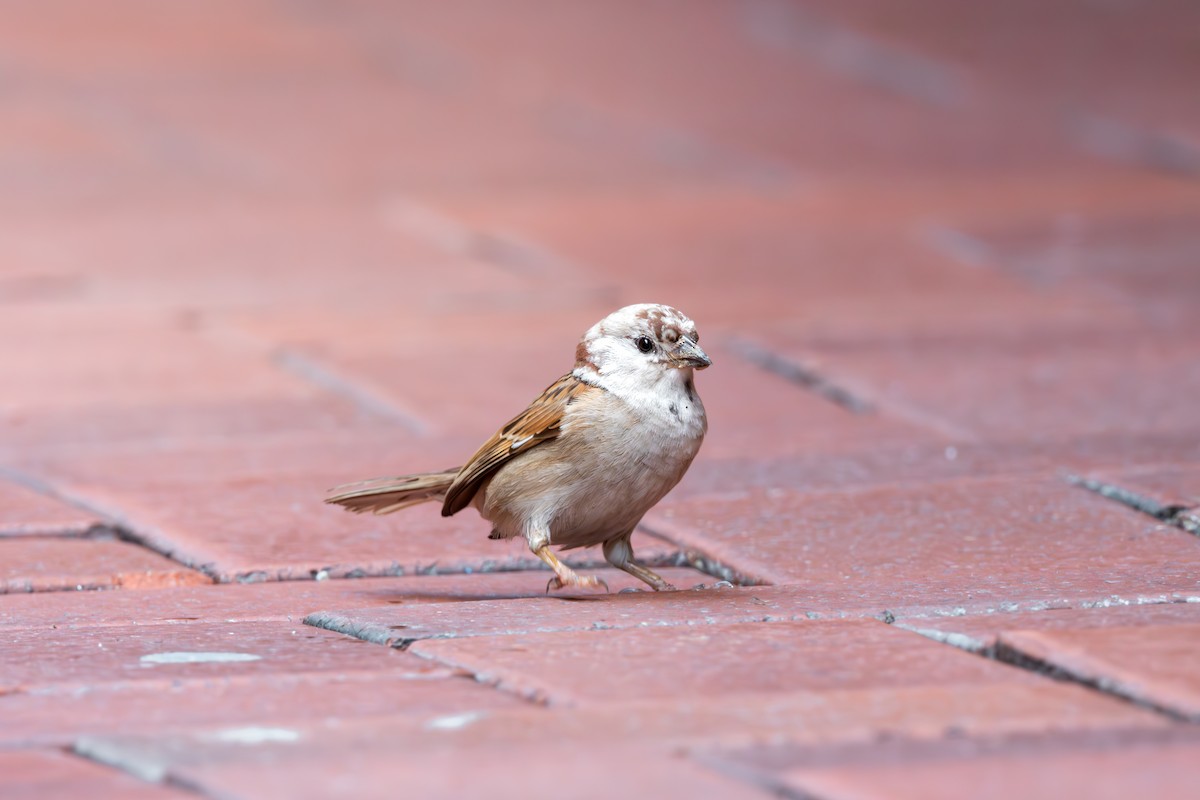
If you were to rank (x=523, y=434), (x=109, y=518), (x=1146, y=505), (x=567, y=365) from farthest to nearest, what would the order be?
(x=567, y=365) → (x=109, y=518) → (x=1146, y=505) → (x=523, y=434)

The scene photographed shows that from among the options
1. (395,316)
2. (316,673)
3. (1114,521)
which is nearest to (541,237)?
(395,316)

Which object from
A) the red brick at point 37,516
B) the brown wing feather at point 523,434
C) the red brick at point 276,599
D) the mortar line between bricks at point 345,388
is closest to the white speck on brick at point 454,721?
the red brick at point 276,599

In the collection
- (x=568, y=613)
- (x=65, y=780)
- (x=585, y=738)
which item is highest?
(x=568, y=613)

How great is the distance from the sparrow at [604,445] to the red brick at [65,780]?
1.33m

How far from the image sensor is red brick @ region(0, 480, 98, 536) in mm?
4242

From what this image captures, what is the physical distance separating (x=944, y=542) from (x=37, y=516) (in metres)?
1.93

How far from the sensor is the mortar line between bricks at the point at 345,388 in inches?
209

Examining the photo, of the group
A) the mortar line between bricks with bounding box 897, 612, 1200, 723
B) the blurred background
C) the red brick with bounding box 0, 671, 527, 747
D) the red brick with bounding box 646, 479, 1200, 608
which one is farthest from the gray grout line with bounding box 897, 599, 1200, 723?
the blurred background

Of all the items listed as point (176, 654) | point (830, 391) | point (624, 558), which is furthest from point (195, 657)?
point (830, 391)

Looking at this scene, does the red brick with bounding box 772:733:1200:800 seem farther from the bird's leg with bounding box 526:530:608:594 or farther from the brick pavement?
the bird's leg with bounding box 526:530:608:594

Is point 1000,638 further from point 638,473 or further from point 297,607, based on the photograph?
point 297,607

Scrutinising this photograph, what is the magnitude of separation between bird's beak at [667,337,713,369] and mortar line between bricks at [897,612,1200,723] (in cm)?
67

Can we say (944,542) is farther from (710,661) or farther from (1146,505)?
(710,661)

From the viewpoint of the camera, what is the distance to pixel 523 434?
12.2 ft
